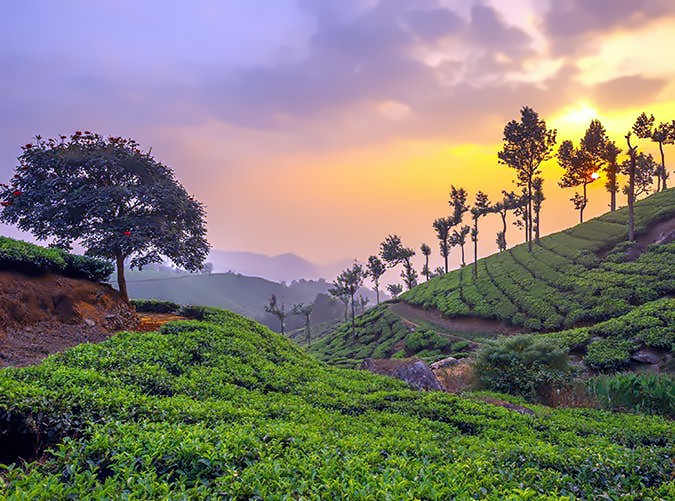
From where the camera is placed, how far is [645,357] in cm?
1742

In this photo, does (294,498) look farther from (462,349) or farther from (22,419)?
(462,349)

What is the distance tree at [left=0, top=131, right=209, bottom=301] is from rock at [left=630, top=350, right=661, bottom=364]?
2174 cm

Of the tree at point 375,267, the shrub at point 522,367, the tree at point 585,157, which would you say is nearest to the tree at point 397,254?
the tree at point 375,267

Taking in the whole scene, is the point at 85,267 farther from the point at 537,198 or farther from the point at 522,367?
the point at 537,198

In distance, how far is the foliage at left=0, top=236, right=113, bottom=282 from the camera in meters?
12.2

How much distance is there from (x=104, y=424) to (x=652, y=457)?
342 inches

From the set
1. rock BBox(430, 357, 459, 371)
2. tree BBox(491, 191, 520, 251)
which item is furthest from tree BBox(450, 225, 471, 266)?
rock BBox(430, 357, 459, 371)

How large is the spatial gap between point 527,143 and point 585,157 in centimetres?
1665

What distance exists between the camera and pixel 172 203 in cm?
1609

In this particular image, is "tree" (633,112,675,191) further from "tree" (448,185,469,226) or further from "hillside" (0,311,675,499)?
"hillside" (0,311,675,499)

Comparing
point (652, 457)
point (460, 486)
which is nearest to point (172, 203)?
point (460, 486)

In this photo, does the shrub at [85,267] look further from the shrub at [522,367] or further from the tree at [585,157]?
the tree at [585,157]

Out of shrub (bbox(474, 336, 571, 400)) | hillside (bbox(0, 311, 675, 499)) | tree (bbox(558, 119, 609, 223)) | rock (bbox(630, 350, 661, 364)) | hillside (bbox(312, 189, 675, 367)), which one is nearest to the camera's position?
hillside (bbox(0, 311, 675, 499))

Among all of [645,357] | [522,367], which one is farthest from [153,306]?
[645,357]
